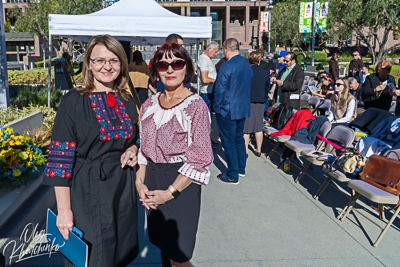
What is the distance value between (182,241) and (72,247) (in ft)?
2.16

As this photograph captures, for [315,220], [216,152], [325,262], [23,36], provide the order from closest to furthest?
[325,262] → [315,220] → [216,152] → [23,36]

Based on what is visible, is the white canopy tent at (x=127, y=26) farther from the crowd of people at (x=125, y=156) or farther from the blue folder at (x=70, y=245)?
the blue folder at (x=70, y=245)

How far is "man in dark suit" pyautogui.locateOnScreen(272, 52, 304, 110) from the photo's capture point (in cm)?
728

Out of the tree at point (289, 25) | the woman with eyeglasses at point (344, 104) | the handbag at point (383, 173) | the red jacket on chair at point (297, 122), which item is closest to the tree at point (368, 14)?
the tree at point (289, 25)

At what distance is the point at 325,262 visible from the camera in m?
3.35

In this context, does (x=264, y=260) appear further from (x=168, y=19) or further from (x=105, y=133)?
(x=168, y=19)

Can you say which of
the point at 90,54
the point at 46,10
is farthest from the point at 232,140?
the point at 46,10

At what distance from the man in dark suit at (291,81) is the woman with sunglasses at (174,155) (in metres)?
5.43

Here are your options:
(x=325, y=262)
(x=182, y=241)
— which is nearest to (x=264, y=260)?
(x=325, y=262)

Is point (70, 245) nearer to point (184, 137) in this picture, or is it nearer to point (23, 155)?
point (184, 137)

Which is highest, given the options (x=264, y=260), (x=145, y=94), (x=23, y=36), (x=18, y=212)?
(x=23, y=36)

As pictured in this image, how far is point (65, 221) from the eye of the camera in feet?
6.46

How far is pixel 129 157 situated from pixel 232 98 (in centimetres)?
314

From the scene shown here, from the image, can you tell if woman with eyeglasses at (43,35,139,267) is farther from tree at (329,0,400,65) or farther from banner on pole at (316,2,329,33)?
tree at (329,0,400,65)
